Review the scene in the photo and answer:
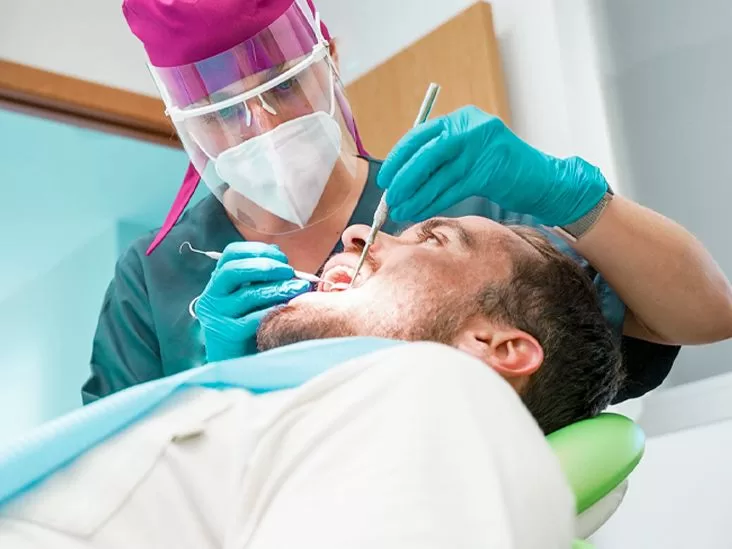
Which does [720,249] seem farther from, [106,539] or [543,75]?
[106,539]

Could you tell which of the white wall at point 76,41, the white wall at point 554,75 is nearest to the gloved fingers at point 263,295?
the white wall at point 554,75

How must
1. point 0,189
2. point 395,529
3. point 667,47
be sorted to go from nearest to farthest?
1. point 395,529
2. point 667,47
3. point 0,189

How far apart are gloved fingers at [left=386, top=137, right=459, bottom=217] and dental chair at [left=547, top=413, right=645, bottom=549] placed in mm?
383

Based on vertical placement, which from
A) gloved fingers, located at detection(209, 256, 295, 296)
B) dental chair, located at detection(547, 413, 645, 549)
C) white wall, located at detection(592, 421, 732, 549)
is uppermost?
gloved fingers, located at detection(209, 256, 295, 296)

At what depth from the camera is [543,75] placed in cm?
217

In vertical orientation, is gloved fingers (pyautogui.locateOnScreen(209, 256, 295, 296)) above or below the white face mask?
below

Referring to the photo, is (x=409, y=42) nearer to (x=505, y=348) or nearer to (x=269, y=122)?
(x=269, y=122)

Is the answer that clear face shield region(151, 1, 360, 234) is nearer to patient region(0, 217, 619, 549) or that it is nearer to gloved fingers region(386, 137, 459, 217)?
gloved fingers region(386, 137, 459, 217)

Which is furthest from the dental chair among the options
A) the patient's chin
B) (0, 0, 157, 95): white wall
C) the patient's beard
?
(0, 0, 157, 95): white wall

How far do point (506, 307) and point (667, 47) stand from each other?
1271 millimetres

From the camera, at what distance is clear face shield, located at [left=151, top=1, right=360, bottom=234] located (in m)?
1.42

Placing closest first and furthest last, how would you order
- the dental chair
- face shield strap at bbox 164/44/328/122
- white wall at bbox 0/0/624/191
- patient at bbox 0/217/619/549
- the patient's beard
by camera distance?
patient at bbox 0/217/619/549
the dental chair
the patient's beard
face shield strap at bbox 164/44/328/122
white wall at bbox 0/0/624/191

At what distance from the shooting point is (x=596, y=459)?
1.01 m

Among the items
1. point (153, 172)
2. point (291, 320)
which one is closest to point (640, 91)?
point (291, 320)
